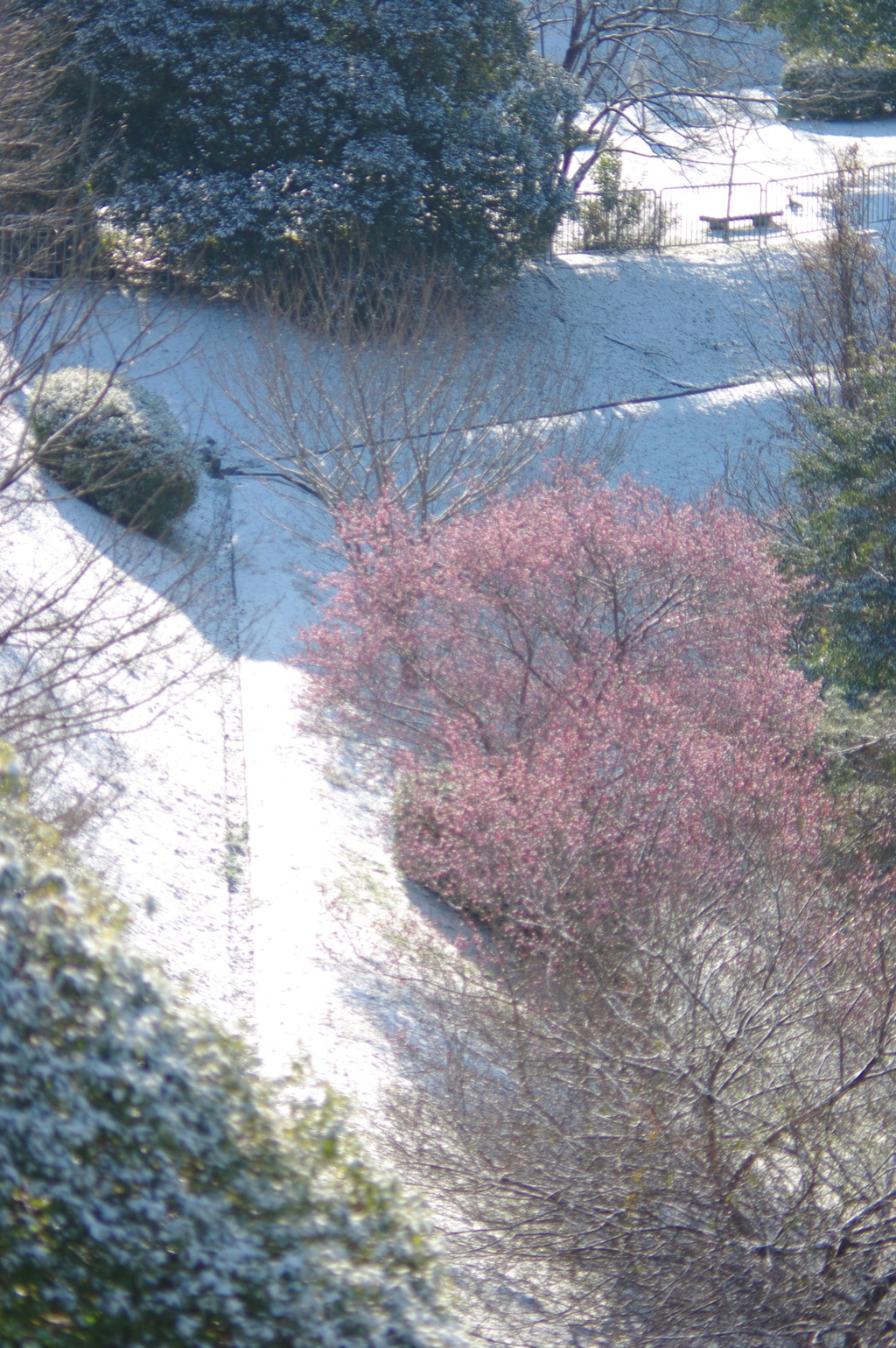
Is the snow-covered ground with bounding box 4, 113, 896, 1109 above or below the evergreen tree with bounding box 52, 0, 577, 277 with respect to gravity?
below

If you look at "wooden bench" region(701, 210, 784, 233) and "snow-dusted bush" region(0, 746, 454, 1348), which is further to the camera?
"wooden bench" region(701, 210, 784, 233)

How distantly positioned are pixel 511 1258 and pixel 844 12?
25.3m

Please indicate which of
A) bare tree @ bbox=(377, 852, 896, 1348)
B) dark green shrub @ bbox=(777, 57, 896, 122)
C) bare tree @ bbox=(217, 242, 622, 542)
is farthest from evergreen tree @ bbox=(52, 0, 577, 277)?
dark green shrub @ bbox=(777, 57, 896, 122)

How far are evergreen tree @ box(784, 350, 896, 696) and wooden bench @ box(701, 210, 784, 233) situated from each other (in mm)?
16675

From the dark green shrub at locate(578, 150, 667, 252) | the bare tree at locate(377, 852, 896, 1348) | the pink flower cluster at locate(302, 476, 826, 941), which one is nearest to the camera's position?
the bare tree at locate(377, 852, 896, 1348)

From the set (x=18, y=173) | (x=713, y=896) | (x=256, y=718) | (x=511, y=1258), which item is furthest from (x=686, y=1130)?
(x=18, y=173)

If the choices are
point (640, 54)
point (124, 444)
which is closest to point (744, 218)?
point (640, 54)

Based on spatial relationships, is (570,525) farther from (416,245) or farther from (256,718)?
(416,245)

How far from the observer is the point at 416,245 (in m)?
17.7

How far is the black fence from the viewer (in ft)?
80.2

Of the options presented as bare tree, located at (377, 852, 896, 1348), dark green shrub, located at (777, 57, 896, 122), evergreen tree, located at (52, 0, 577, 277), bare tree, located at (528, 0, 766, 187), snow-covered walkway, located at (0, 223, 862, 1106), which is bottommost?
bare tree, located at (377, 852, 896, 1348)

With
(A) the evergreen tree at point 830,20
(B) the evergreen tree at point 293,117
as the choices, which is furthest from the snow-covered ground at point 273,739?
(A) the evergreen tree at point 830,20

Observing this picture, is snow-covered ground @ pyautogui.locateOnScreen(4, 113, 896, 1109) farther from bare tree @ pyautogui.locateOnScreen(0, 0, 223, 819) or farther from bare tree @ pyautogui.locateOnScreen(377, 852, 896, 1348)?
bare tree @ pyautogui.locateOnScreen(377, 852, 896, 1348)

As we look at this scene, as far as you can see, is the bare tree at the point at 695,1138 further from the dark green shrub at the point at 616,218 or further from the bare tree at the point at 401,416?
the dark green shrub at the point at 616,218
